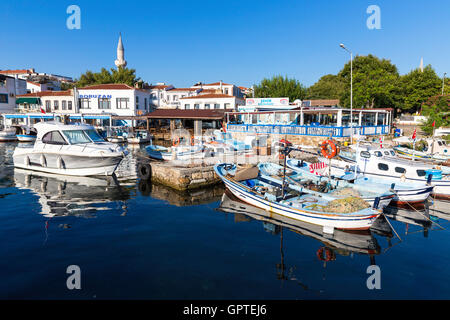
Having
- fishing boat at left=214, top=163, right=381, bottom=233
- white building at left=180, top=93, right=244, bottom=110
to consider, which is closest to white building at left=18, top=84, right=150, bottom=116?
white building at left=180, top=93, right=244, bottom=110

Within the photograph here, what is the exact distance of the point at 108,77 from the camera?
225 feet

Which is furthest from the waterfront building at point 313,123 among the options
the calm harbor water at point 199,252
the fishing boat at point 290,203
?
the fishing boat at point 290,203

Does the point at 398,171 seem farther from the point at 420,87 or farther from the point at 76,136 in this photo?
the point at 420,87

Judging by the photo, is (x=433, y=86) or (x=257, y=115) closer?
(x=257, y=115)

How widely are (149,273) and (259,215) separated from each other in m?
6.45

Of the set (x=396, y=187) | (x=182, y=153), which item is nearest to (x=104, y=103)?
(x=182, y=153)

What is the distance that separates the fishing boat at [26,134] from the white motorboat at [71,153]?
17.5 m

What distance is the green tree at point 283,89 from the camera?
58.2m

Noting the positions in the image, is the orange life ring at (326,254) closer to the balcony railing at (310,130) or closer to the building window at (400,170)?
the building window at (400,170)

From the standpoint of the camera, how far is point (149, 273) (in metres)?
8.32

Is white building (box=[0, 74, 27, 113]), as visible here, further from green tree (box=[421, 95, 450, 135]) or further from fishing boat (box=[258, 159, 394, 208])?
green tree (box=[421, 95, 450, 135])
